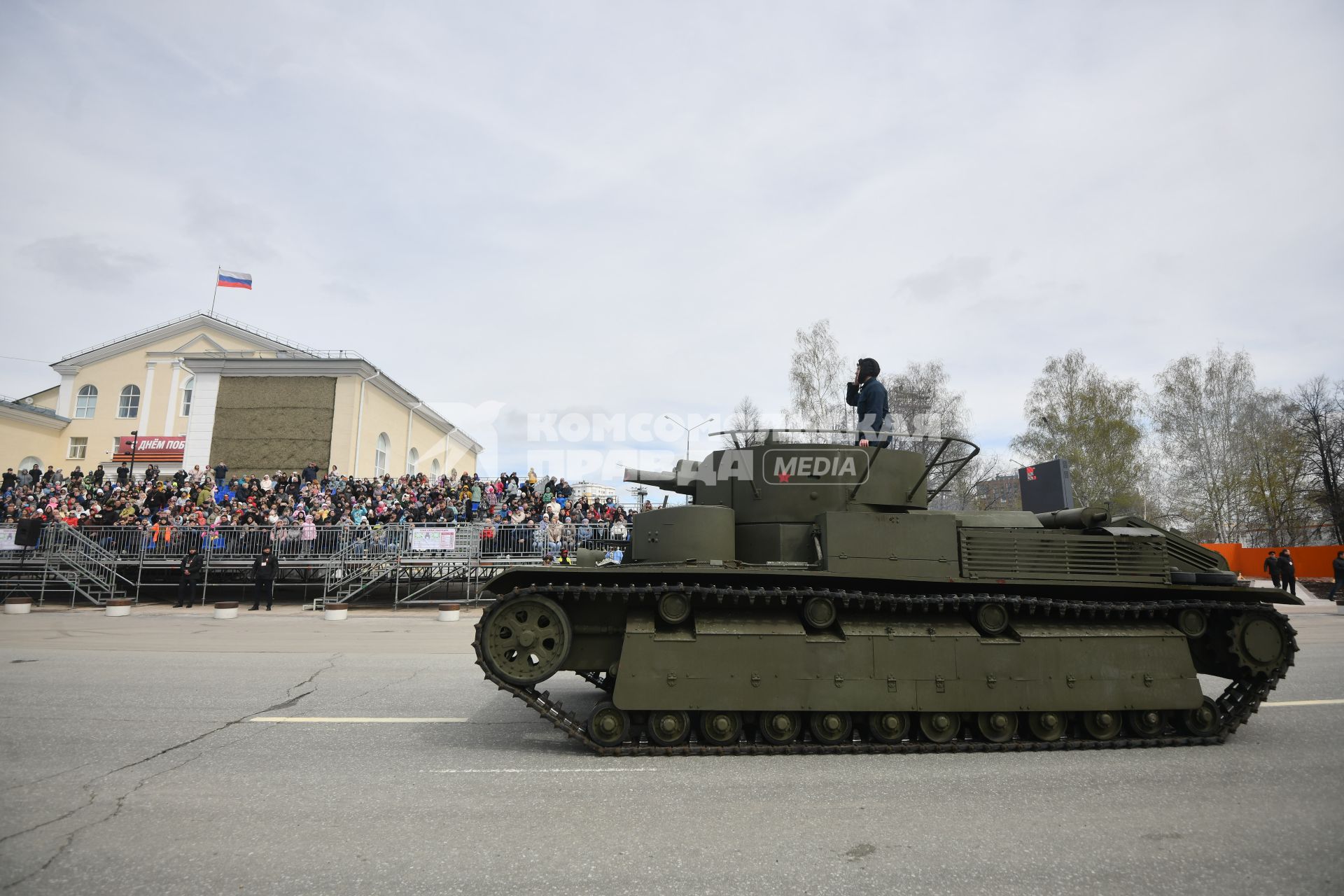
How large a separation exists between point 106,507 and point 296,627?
41.9 feet

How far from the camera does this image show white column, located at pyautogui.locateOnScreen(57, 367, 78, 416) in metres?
37.4

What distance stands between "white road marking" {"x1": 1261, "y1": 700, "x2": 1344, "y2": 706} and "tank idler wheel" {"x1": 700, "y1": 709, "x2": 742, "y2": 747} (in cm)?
659

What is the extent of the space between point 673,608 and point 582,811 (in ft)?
6.55

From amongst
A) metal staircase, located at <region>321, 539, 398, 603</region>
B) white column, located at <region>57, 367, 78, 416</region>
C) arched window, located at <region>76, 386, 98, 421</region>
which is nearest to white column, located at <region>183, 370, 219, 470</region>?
arched window, located at <region>76, 386, 98, 421</region>

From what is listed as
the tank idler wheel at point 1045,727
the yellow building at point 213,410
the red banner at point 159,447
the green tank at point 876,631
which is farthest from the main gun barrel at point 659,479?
the red banner at point 159,447

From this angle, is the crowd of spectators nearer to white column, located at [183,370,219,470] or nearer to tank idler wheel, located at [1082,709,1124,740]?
white column, located at [183,370,219,470]

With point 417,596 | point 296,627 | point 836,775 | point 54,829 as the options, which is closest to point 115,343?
point 417,596

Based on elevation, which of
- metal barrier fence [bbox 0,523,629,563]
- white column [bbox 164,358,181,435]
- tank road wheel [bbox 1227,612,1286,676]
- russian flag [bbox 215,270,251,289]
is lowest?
tank road wheel [bbox 1227,612,1286,676]

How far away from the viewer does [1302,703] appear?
26.8 feet

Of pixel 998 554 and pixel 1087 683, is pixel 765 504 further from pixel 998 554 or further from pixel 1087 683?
pixel 1087 683

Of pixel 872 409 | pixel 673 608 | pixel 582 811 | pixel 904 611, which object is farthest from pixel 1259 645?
pixel 582 811

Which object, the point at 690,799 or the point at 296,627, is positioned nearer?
the point at 690,799

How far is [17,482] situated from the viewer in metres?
28.5

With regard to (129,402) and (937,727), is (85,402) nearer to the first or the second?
(129,402)
